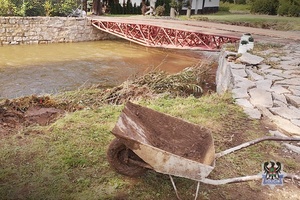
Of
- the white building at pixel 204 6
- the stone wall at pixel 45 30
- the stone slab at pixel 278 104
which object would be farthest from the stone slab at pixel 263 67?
the white building at pixel 204 6

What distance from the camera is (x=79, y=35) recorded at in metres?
18.7

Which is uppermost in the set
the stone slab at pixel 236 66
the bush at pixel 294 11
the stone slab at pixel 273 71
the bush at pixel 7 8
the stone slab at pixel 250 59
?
the bush at pixel 294 11

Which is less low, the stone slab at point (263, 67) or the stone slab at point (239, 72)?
the stone slab at point (263, 67)

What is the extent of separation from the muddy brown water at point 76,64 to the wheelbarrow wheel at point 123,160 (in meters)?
6.33

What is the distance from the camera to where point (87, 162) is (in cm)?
376

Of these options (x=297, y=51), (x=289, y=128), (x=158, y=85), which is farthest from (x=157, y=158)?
(x=297, y=51)

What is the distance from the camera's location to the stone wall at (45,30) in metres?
16.6

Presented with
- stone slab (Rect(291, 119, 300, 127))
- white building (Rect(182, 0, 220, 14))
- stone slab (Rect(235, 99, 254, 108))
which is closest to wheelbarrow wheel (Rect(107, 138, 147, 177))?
stone slab (Rect(291, 119, 300, 127))

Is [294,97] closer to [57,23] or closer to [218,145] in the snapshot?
[218,145]

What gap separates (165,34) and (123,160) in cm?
1169

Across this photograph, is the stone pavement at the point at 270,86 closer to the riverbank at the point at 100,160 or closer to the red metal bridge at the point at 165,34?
the riverbank at the point at 100,160

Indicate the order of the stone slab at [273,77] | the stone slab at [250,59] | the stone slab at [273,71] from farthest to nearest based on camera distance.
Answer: the stone slab at [250,59], the stone slab at [273,71], the stone slab at [273,77]

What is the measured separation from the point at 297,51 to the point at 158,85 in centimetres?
489

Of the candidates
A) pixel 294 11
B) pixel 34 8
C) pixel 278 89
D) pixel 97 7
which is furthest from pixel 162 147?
pixel 294 11
